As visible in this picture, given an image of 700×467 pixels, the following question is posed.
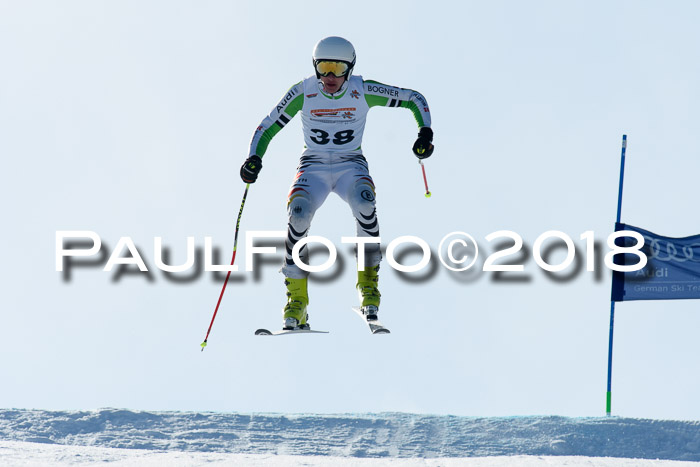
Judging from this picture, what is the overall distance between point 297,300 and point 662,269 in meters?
5.00

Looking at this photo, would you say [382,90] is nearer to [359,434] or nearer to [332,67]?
[332,67]

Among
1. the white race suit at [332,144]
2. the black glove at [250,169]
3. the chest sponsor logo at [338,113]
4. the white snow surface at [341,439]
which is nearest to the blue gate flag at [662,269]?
the white snow surface at [341,439]

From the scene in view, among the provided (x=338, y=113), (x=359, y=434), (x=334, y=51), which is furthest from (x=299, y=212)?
(x=359, y=434)

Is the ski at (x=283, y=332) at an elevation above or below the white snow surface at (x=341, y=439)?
above

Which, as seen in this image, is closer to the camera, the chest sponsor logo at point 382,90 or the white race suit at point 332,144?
the white race suit at point 332,144

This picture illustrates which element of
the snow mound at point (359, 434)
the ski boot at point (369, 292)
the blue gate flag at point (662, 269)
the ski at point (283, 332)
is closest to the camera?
the snow mound at point (359, 434)

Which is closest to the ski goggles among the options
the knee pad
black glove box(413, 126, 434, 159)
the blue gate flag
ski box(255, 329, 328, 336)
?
black glove box(413, 126, 434, 159)

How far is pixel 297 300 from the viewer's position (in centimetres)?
994

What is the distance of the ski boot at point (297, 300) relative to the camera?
988cm

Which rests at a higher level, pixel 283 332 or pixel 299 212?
pixel 299 212

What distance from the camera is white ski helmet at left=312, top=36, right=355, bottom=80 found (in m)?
9.62

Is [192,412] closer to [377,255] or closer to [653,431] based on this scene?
[377,255]

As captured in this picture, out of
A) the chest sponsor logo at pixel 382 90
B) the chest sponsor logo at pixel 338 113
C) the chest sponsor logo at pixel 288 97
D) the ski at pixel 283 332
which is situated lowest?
the ski at pixel 283 332

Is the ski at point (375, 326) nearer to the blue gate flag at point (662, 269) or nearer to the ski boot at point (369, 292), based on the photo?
the ski boot at point (369, 292)
